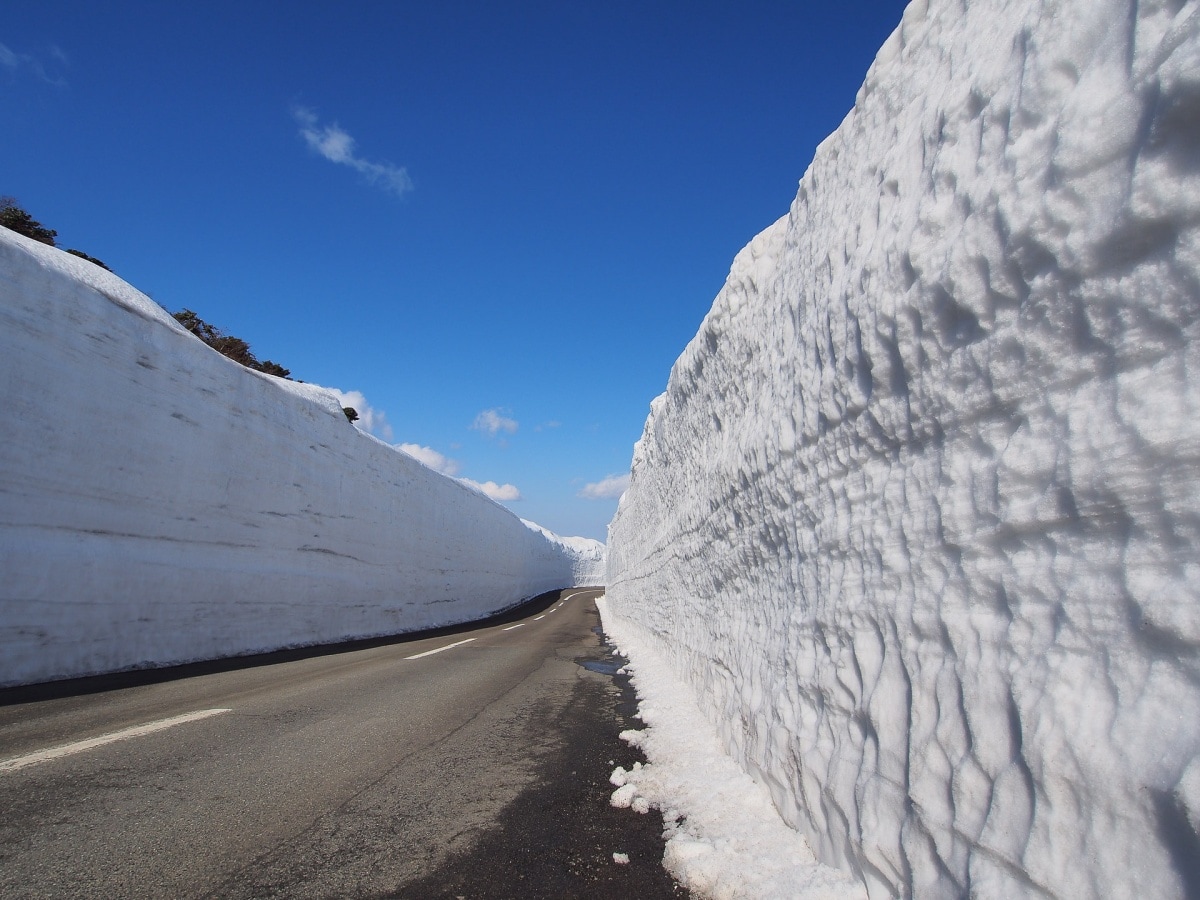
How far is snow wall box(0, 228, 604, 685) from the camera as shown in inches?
268

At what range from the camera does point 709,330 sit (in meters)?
6.24

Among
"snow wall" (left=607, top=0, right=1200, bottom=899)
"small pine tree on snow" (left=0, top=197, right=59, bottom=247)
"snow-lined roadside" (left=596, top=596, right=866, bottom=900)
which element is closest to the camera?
"snow wall" (left=607, top=0, right=1200, bottom=899)

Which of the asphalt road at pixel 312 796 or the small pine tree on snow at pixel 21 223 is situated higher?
the small pine tree on snow at pixel 21 223

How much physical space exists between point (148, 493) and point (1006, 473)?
32.3ft

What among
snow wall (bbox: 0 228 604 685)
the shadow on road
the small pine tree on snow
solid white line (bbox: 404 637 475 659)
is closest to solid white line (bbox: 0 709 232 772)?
the shadow on road

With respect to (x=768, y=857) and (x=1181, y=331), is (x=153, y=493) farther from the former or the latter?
(x=1181, y=331)

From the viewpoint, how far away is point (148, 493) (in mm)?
8398

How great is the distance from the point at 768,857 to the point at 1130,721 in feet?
5.98

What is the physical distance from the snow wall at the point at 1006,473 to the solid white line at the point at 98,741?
416 cm

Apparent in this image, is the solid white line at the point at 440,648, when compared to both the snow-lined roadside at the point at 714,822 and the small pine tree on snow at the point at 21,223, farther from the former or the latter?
the small pine tree on snow at the point at 21,223

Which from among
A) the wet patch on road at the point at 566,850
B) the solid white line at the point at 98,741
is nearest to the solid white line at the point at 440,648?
the solid white line at the point at 98,741

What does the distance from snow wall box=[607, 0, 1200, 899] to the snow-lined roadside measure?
13cm

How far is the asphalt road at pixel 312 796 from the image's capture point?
2.47 metres

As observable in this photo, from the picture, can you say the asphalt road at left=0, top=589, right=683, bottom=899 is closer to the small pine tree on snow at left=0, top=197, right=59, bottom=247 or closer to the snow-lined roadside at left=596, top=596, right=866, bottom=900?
the snow-lined roadside at left=596, top=596, right=866, bottom=900
